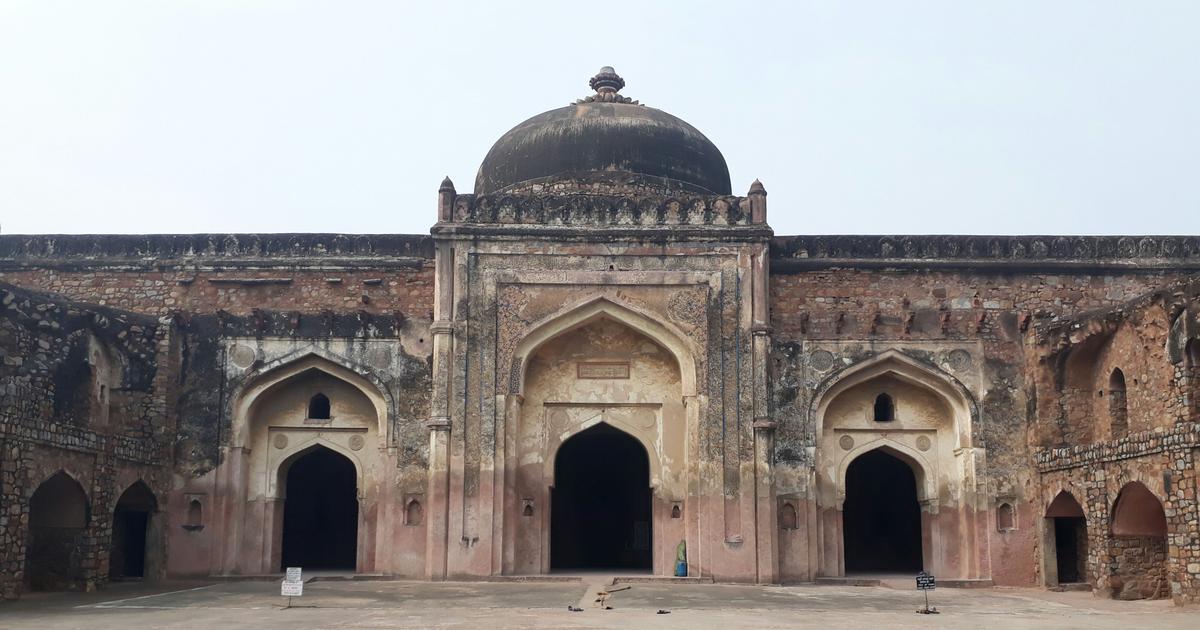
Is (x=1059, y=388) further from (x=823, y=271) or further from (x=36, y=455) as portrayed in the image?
(x=36, y=455)

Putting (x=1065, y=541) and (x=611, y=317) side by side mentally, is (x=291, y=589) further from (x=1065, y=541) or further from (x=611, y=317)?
(x=1065, y=541)

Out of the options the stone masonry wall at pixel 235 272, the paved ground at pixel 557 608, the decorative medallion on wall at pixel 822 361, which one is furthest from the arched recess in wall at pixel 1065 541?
the stone masonry wall at pixel 235 272

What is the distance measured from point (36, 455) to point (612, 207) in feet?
18.5

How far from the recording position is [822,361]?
12070 mm

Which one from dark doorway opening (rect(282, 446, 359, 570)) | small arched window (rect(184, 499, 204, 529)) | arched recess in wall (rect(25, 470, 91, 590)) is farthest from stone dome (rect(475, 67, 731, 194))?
arched recess in wall (rect(25, 470, 91, 590))

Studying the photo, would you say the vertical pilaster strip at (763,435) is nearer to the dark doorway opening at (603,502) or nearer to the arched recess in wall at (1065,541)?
the arched recess in wall at (1065,541)

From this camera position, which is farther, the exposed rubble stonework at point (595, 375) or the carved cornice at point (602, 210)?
the carved cornice at point (602, 210)

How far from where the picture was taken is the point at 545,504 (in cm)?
1191

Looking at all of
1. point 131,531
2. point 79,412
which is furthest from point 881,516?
point 79,412

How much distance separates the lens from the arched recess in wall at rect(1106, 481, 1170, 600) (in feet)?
32.7

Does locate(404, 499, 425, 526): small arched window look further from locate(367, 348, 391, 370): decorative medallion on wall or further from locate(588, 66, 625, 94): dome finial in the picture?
locate(588, 66, 625, 94): dome finial

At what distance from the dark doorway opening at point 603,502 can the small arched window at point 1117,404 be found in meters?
5.60

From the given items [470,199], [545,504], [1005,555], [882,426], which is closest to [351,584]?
[545,504]

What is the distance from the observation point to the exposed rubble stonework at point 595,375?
11547 millimetres
